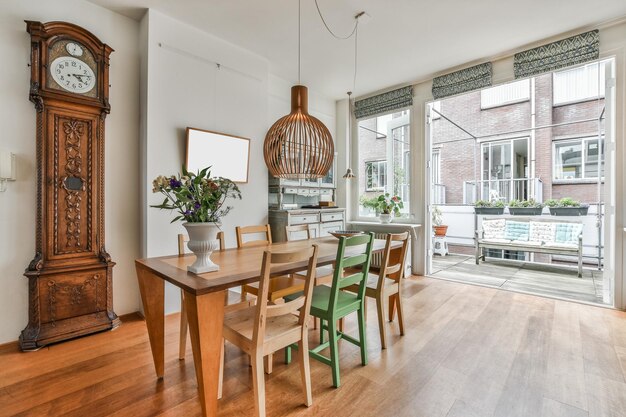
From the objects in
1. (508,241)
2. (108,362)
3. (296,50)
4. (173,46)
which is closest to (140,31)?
(173,46)

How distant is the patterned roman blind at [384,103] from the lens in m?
4.67

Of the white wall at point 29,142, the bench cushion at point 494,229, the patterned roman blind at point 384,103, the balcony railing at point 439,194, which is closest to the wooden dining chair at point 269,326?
the white wall at point 29,142

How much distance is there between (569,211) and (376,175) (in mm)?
3378

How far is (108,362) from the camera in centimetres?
213

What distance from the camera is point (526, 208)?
5.59 meters

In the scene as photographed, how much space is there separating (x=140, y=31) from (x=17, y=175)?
1.79 metres

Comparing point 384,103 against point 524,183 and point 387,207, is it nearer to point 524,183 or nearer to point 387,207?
point 387,207

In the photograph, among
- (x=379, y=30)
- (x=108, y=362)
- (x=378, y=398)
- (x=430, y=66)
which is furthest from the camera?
(x=430, y=66)

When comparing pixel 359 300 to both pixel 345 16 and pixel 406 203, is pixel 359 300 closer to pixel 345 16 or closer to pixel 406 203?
pixel 345 16

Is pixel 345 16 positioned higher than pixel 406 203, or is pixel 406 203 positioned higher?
pixel 345 16

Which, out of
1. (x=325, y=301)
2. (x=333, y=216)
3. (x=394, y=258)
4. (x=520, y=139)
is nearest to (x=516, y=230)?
(x=520, y=139)

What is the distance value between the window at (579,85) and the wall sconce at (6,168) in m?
8.43

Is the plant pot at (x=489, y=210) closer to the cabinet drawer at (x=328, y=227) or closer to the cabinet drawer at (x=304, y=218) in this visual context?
the cabinet drawer at (x=328, y=227)

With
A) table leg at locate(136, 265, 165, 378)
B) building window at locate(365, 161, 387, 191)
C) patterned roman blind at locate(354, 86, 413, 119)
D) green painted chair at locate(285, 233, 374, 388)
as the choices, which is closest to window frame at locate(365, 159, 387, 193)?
building window at locate(365, 161, 387, 191)
